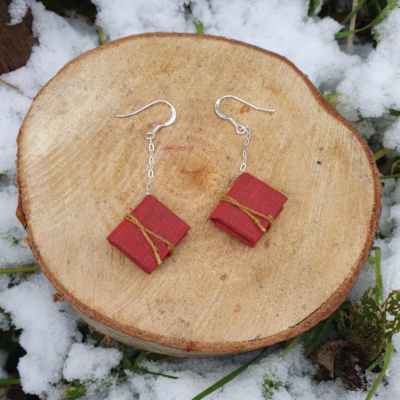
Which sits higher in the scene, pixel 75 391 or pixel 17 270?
pixel 17 270

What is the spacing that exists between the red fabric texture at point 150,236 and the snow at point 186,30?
616 millimetres

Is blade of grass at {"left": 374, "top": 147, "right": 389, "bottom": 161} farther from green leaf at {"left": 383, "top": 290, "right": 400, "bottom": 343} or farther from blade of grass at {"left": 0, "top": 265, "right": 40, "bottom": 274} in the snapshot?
blade of grass at {"left": 0, "top": 265, "right": 40, "bottom": 274}

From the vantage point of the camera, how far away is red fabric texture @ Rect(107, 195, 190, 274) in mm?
1197

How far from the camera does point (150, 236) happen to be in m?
1.23

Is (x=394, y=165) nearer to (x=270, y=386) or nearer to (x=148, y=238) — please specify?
(x=270, y=386)

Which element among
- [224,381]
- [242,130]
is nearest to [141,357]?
[224,381]

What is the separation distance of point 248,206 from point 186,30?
110cm

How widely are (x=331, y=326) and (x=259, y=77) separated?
1.05 metres

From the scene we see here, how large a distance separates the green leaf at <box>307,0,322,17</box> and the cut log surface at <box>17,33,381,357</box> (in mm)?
585

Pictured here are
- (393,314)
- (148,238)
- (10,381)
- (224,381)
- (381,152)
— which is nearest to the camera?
(148,238)

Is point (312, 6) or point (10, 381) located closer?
point (10, 381)

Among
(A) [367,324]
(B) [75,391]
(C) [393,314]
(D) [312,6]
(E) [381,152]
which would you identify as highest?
(D) [312,6]

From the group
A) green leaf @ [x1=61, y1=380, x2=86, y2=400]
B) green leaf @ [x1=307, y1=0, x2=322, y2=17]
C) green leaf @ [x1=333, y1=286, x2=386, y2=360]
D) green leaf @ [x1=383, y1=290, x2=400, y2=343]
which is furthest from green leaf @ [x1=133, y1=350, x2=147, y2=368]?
green leaf @ [x1=307, y1=0, x2=322, y2=17]

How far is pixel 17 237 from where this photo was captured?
1.73 meters
